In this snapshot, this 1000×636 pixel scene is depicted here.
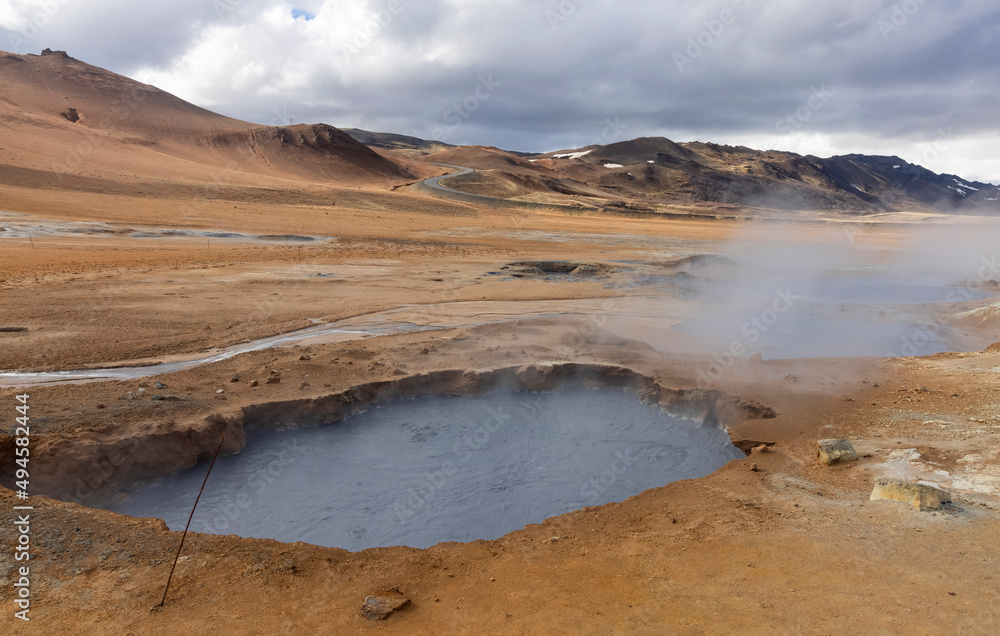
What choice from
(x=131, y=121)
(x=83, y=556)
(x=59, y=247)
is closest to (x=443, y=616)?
(x=83, y=556)

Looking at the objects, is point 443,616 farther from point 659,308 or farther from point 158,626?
point 659,308

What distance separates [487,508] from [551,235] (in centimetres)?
2853

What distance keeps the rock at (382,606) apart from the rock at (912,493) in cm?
468

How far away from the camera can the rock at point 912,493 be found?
17.5ft

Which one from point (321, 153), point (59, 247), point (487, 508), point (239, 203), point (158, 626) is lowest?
point (487, 508)

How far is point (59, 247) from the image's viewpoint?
755 inches

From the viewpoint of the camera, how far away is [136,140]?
49625 mm

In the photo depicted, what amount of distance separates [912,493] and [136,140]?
5929 cm
